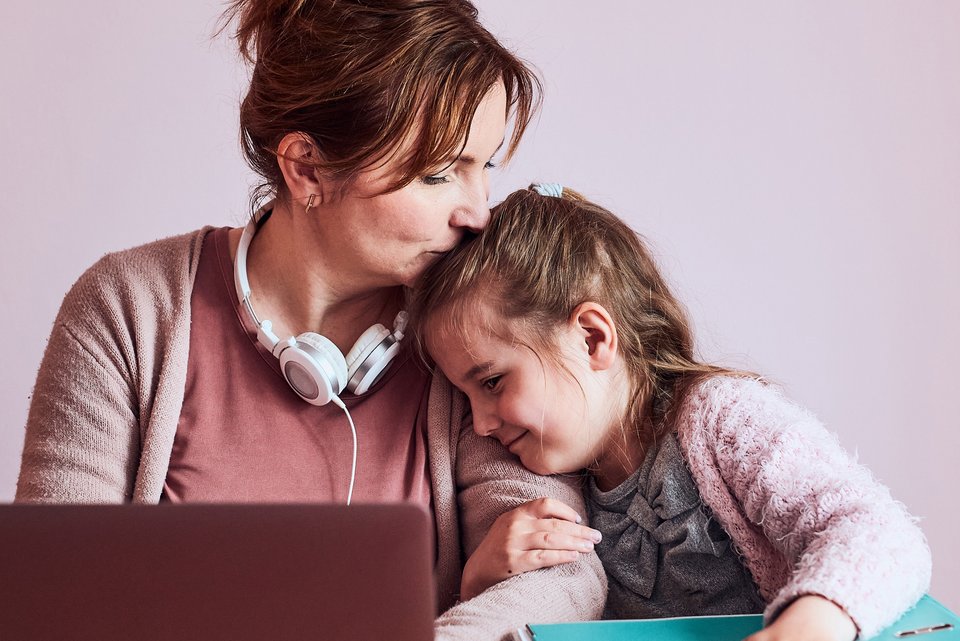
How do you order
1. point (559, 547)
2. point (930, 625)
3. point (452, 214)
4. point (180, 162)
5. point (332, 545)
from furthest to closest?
point (180, 162) < point (452, 214) < point (559, 547) < point (930, 625) < point (332, 545)

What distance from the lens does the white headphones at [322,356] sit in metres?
1.31

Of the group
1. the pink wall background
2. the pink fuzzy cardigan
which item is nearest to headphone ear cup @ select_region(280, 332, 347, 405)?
the pink fuzzy cardigan

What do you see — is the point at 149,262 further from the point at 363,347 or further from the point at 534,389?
the point at 534,389

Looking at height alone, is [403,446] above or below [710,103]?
below

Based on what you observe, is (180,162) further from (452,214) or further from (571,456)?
(571,456)

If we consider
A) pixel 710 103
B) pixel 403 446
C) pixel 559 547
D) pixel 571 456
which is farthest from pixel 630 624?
pixel 710 103

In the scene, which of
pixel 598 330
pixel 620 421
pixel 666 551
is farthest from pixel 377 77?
pixel 666 551

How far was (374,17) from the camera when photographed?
125 cm

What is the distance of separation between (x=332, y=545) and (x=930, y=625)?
602mm

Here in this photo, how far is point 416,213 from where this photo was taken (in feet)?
4.20

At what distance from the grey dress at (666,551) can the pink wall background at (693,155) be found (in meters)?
0.71

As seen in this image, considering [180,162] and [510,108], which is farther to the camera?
[180,162]

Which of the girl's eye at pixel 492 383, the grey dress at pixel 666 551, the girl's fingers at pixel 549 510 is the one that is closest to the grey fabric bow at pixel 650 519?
the grey dress at pixel 666 551

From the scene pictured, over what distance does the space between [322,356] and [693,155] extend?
1.02m
